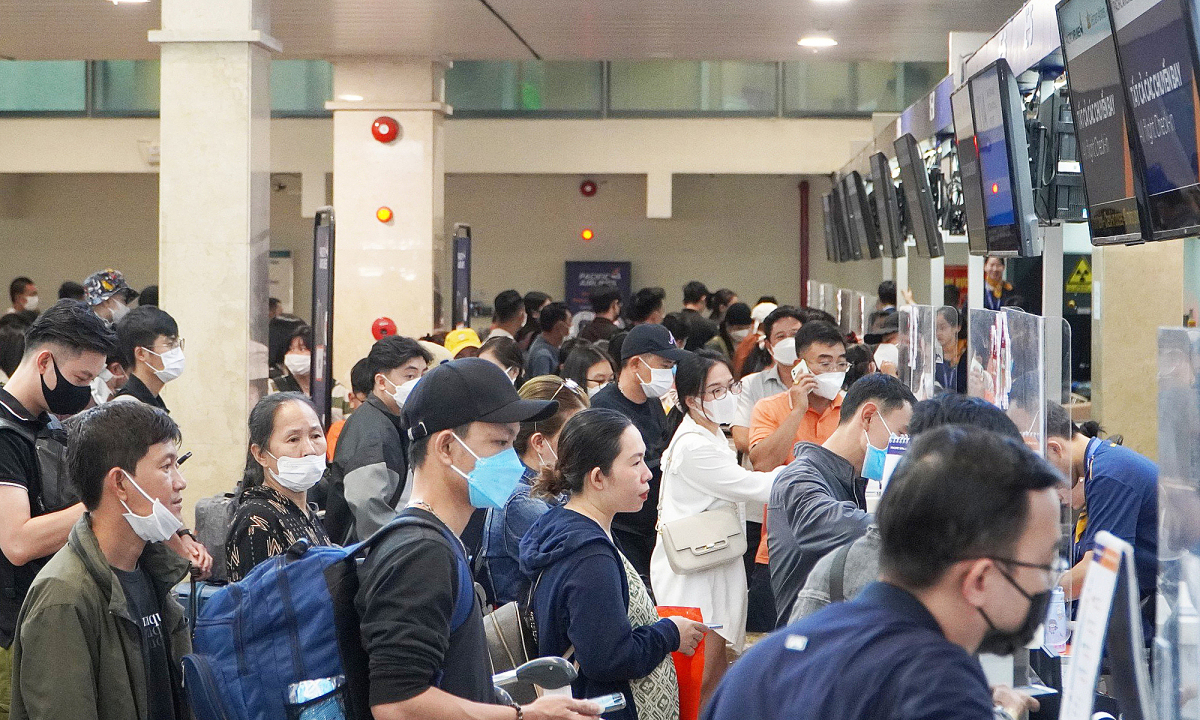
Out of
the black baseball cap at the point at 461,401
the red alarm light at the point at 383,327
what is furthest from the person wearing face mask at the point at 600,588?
the red alarm light at the point at 383,327

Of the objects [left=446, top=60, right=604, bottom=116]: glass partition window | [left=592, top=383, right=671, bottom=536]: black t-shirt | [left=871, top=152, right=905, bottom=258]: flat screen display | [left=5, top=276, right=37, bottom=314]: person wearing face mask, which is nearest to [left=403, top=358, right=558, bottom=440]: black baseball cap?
[left=592, top=383, right=671, bottom=536]: black t-shirt

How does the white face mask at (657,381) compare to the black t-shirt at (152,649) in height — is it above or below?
above

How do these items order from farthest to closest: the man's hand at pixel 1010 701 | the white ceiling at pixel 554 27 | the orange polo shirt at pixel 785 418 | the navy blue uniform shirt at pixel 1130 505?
the white ceiling at pixel 554 27, the orange polo shirt at pixel 785 418, the navy blue uniform shirt at pixel 1130 505, the man's hand at pixel 1010 701

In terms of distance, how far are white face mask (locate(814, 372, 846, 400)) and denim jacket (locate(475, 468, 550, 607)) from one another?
2162mm

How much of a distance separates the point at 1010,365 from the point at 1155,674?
105 centimetres

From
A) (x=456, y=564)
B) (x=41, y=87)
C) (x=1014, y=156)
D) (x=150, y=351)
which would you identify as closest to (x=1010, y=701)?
(x=456, y=564)

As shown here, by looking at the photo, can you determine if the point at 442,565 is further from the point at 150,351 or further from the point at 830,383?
the point at 830,383

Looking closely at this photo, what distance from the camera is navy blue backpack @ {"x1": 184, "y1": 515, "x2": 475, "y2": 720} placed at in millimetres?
2119

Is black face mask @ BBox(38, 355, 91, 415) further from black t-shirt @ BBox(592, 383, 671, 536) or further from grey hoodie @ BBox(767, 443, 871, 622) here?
black t-shirt @ BBox(592, 383, 671, 536)

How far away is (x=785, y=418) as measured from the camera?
561 centimetres

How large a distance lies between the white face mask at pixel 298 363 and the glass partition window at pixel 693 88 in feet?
27.3

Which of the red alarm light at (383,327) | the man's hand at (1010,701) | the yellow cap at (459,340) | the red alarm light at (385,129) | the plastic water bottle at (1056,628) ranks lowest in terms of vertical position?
the plastic water bottle at (1056,628)

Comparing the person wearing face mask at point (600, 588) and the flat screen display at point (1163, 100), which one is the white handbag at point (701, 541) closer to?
the person wearing face mask at point (600, 588)

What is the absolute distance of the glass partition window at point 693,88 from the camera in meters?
14.8
